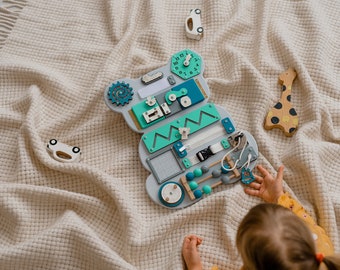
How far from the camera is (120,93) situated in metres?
1.16

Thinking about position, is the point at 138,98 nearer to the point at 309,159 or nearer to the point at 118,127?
the point at 118,127

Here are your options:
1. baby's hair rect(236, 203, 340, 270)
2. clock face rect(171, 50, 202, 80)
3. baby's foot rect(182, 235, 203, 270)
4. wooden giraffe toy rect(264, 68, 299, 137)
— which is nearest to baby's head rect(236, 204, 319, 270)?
baby's hair rect(236, 203, 340, 270)

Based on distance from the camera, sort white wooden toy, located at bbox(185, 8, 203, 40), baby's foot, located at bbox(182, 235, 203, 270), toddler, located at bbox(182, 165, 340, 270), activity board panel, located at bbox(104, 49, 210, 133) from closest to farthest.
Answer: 1. toddler, located at bbox(182, 165, 340, 270)
2. baby's foot, located at bbox(182, 235, 203, 270)
3. activity board panel, located at bbox(104, 49, 210, 133)
4. white wooden toy, located at bbox(185, 8, 203, 40)

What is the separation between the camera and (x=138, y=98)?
1172 mm

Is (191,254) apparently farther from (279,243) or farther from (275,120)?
(275,120)

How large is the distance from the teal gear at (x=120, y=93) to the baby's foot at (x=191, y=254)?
1.25ft

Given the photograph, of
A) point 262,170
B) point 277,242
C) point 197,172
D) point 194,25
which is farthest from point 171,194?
point 194,25

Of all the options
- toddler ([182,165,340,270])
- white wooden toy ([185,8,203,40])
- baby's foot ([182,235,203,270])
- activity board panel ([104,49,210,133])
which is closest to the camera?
toddler ([182,165,340,270])

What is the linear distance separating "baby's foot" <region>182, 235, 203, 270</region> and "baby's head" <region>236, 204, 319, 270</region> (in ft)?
0.46

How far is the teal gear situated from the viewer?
3.79 ft

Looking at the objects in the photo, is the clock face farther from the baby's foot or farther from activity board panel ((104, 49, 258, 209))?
the baby's foot

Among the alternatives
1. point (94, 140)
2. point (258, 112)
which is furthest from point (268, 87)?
point (94, 140)

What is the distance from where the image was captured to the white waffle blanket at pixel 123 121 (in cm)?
104

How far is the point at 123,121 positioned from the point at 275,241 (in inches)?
20.7
